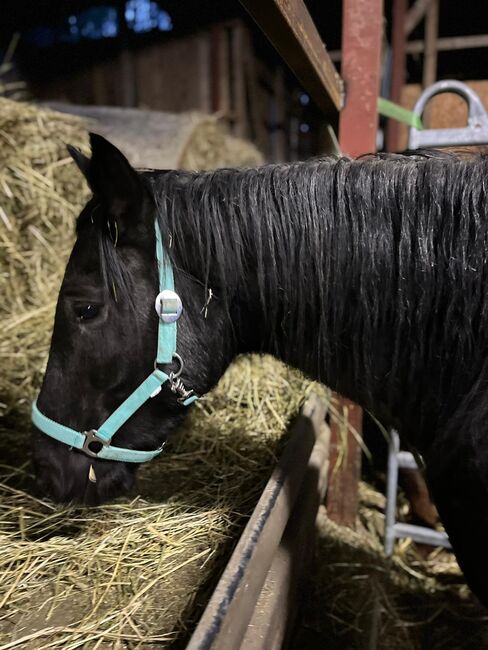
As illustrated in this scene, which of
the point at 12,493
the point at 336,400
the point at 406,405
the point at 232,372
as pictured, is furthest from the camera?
the point at 232,372

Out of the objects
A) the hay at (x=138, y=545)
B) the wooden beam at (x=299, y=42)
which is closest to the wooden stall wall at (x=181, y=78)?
the wooden beam at (x=299, y=42)

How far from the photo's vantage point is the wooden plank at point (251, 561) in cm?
73

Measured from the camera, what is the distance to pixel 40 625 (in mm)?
1032

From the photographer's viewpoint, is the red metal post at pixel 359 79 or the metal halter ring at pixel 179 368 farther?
the red metal post at pixel 359 79

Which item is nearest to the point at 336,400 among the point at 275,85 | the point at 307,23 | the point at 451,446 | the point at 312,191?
the point at 451,446

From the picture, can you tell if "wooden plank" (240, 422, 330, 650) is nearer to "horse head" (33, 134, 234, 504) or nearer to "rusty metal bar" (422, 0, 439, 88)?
"horse head" (33, 134, 234, 504)

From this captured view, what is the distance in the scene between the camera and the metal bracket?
1.73 meters

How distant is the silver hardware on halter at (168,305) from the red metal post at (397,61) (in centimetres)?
296

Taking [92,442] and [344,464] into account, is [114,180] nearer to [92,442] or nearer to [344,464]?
[92,442]

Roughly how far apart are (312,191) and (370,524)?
1.82 m

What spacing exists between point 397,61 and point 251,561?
3.68 meters

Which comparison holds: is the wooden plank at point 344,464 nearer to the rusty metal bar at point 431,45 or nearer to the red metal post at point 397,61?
the red metal post at point 397,61

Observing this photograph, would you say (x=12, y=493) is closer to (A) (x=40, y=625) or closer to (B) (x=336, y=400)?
(A) (x=40, y=625)

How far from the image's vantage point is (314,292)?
1.01 m
